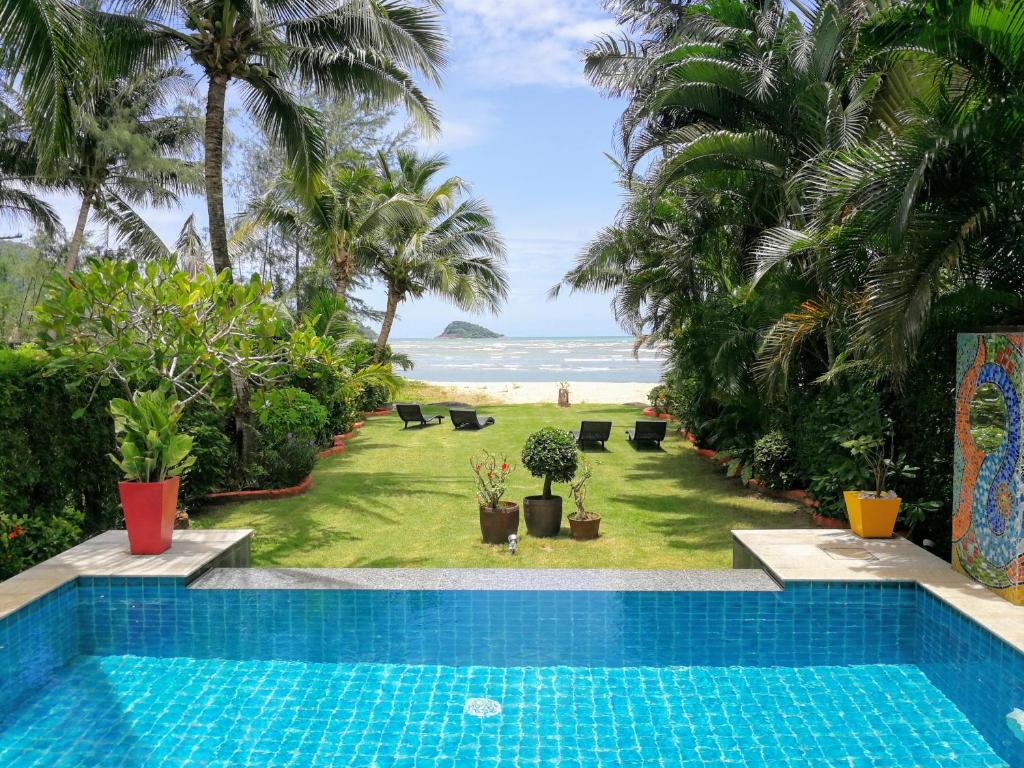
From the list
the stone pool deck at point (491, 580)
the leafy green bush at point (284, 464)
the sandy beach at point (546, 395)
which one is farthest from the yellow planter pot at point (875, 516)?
the sandy beach at point (546, 395)

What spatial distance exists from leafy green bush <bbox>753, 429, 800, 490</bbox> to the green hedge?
842cm

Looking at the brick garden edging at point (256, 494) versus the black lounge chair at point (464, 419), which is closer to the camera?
the brick garden edging at point (256, 494)

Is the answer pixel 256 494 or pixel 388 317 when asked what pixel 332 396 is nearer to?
pixel 256 494

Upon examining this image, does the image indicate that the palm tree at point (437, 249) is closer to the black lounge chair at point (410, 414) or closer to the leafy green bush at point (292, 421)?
the black lounge chair at point (410, 414)

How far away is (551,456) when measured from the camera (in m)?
8.51

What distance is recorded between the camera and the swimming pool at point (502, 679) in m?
4.55

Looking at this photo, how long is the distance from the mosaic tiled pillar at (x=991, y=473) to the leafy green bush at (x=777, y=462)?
4746 mm

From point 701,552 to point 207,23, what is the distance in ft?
31.5

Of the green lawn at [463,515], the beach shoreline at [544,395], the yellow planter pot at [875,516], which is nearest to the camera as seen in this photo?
the yellow planter pot at [875,516]

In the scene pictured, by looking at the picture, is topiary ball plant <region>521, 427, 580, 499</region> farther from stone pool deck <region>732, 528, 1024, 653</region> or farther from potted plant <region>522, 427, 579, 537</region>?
stone pool deck <region>732, 528, 1024, 653</region>

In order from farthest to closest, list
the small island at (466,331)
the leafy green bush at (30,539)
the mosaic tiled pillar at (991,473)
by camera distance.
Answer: the small island at (466,331), the leafy green bush at (30,539), the mosaic tiled pillar at (991,473)

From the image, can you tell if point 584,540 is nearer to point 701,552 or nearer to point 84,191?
point 701,552

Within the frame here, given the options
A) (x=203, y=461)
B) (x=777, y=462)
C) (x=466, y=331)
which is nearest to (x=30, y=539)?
(x=203, y=461)

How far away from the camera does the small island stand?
5276 inches
